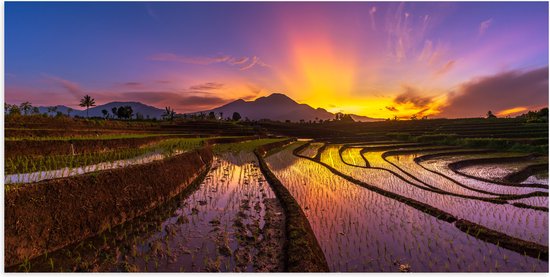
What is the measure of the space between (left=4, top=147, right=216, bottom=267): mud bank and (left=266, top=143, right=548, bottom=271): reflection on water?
15.3 ft

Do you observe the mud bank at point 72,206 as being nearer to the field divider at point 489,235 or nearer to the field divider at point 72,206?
the field divider at point 72,206

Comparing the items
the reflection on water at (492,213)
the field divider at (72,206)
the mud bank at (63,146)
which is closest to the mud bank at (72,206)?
the field divider at (72,206)

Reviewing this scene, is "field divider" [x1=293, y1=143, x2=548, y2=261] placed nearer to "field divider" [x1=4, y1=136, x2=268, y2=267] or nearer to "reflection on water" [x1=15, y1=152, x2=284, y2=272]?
"reflection on water" [x1=15, y1=152, x2=284, y2=272]

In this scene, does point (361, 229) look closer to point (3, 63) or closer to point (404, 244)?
point (404, 244)

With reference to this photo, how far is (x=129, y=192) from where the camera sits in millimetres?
8453

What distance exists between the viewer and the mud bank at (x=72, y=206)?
5602 millimetres

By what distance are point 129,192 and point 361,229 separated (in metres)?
5.99

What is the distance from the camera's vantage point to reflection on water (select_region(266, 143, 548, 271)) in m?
5.84

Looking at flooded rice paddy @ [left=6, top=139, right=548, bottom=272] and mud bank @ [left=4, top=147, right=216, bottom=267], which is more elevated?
mud bank @ [left=4, top=147, right=216, bottom=267]

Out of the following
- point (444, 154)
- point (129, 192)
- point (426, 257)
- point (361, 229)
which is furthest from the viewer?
point (444, 154)

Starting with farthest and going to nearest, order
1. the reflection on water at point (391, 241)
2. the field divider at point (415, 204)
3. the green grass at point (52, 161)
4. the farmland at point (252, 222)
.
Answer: the green grass at point (52, 161), the field divider at point (415, 204), the reflection on water at point (391, 241), the farmland at point (252, 222)

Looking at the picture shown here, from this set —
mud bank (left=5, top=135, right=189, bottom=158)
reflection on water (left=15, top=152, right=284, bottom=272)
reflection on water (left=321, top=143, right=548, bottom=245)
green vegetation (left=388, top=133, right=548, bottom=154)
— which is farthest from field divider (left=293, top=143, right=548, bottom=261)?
green vegetation (left=388, top=133, right=548, bottom=154)

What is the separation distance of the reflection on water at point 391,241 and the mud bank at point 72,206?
4.67 meters

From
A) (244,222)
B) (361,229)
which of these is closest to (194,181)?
(244,222)
